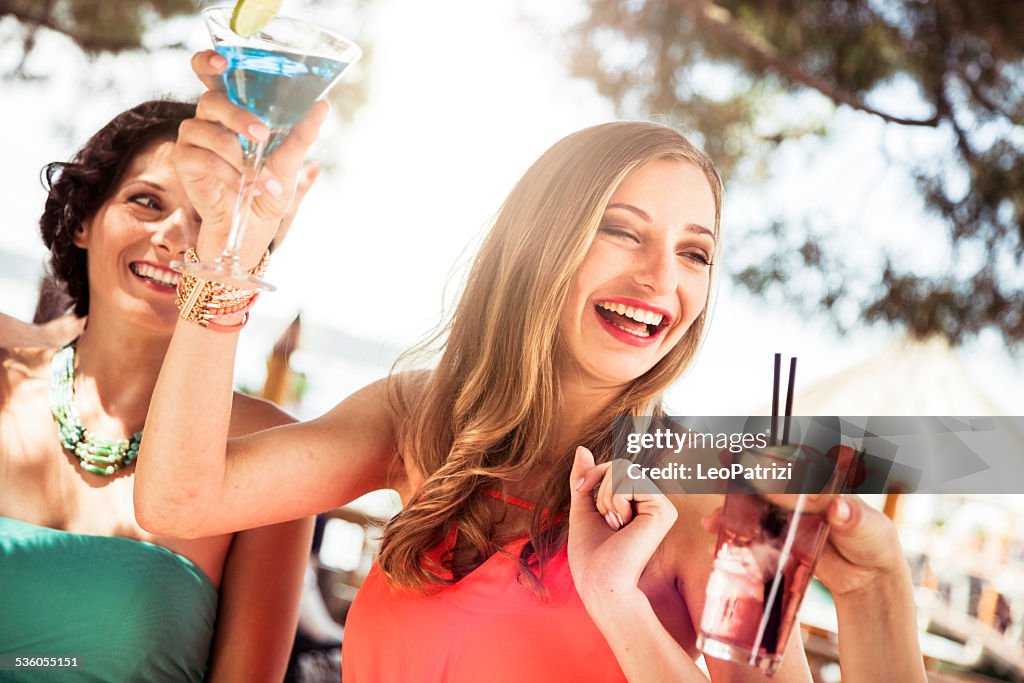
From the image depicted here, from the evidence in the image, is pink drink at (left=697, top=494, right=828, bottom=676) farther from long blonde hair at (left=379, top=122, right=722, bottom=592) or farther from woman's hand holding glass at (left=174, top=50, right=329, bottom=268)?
woman's hand holding glass at (left=174, top=50, right=329, bottom=268)

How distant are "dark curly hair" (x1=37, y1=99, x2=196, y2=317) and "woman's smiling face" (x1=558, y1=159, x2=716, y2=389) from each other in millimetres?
936

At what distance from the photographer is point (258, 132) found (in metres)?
1.10

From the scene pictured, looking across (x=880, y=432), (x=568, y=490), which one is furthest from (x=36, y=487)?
(x=880, y=432)

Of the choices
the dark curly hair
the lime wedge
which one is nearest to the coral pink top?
the lime wedge

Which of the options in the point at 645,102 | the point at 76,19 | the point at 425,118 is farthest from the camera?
the point at 425,118

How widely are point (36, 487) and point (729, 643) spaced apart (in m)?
1.36

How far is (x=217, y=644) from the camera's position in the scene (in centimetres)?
172

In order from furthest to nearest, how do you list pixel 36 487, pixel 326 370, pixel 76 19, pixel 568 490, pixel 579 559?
pixel 326 370
pixel 76 19
pixel 36 487
pixel 568 490
pixel 579 559

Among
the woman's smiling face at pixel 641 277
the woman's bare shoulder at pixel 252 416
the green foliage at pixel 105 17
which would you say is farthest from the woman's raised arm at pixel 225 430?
the green foliage at pixel 105 17

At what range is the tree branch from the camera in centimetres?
448

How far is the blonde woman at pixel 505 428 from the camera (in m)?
1.25

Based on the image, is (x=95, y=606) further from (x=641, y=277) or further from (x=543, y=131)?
(x=543, y=131)

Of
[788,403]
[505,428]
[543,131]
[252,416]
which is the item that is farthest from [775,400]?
[543,131]

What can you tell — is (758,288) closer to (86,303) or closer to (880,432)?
(86,303)
